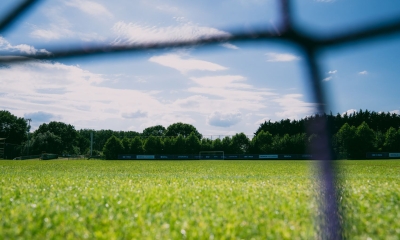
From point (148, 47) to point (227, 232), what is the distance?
69.3 inches

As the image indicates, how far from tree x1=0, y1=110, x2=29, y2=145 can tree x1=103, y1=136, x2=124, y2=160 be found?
2998 cm

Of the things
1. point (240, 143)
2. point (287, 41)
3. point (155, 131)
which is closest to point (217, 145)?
point (240, 143)

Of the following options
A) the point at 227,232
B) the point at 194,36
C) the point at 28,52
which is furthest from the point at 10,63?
the point at 227,232

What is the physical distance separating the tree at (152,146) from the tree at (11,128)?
3463 centimetres

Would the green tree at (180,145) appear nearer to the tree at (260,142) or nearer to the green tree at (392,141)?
the tree at (260,142)

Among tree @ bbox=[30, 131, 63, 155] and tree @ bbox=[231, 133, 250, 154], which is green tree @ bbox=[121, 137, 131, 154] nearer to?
tree @ bbox=[231, 133, 250, 154]

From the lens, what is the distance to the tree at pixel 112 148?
5169 centimetres

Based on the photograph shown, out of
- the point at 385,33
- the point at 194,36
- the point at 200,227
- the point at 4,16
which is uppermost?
the point at 4,16

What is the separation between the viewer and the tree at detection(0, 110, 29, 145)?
69.4 m

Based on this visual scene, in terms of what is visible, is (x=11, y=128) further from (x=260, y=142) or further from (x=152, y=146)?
(x=260, y=142)

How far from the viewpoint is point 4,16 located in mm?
1374

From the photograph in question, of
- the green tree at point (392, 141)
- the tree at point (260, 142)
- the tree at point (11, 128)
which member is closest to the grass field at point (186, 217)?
the tree at point (260, 142)

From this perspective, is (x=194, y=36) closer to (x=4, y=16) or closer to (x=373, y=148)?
(x=4, y=16)

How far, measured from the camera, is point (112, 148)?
51.9 metres
